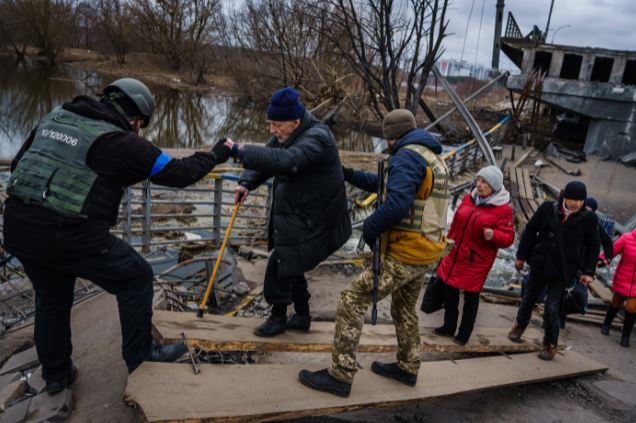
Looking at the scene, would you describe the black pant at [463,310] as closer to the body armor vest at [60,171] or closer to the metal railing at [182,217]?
the metal railing at [182,217]

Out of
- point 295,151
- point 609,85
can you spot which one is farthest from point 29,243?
point 609,85

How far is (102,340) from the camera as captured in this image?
3.48 m

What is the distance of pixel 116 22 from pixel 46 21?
18.5 ft

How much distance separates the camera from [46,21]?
3684 cm

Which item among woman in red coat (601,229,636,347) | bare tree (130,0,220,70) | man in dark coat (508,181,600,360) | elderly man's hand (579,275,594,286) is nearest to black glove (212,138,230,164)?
man in dark coat (508,181,600,360)

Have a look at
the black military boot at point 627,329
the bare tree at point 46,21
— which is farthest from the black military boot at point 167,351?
the bare tree at point 46,21

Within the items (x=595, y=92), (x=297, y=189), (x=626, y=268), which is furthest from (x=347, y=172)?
(x=595, y=92)

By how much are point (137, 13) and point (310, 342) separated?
43.4 m

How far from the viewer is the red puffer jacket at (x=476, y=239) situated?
13.1 ft

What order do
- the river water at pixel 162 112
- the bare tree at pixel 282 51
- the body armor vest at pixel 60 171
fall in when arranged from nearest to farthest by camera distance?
the body armor vest at pixel 60 171 < the river water at pixel 162 112 < the bare tree at pixel 282 51

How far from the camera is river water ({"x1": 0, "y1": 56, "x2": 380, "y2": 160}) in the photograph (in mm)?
19500

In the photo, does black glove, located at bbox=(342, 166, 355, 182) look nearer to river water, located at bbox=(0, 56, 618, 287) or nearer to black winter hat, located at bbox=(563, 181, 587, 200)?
black winter hat, located at bbox=(563, 181, 587, 200)

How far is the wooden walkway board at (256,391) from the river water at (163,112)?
14.3m

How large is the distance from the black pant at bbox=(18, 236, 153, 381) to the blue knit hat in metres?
1.18
